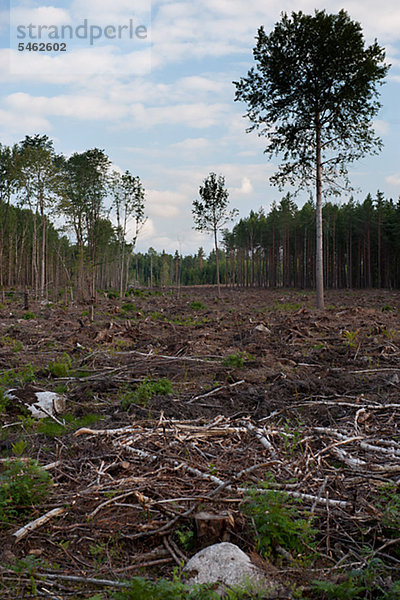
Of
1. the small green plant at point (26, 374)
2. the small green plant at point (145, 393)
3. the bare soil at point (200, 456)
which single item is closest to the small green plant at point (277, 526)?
the bare soil at point (200, 456)

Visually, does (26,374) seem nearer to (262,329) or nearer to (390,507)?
(262,329)

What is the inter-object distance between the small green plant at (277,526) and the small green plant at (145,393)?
2.79 m

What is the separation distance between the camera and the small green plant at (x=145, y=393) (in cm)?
559

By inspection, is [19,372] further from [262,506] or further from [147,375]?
[262,506]

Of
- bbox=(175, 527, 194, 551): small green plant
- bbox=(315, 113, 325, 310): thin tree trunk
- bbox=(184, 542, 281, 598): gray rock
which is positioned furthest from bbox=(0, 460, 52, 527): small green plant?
bbox=(315, 113, 325, 310): thin tree trunk

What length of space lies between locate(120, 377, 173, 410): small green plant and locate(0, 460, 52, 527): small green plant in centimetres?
218

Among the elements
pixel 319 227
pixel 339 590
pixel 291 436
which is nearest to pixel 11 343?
pixel 291 436

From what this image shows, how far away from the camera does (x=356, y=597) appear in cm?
223

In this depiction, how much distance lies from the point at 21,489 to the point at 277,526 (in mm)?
1881

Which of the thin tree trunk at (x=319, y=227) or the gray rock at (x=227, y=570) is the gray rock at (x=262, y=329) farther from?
the gray rock at (x=227, y=570)

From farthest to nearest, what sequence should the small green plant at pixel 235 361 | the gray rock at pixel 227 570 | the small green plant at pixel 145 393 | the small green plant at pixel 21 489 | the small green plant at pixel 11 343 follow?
1. the small green plant at pixel 11 343
2. the small green plant at pixel 235 361
3. the small green plant at pixel 145 393
4. the small green plant at pixel 21 489
5. the gray rock at pixel 227 570

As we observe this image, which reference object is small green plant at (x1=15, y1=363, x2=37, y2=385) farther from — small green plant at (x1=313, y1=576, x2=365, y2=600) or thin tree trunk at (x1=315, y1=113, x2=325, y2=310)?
thin tree trunk at (x1=315, y1=113, x2=325, y2=310)

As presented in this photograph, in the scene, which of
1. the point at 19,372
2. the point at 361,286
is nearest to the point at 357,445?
the point at 19,372

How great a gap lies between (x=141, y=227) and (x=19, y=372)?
29726 millimetres
